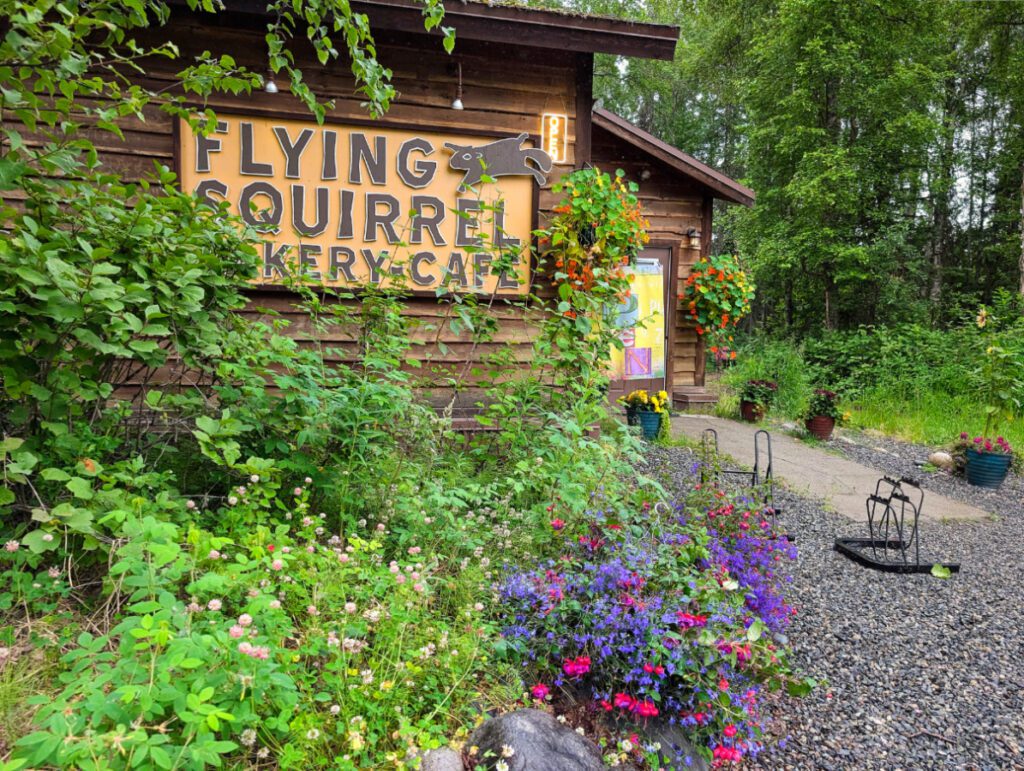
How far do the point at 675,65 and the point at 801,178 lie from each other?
11429mm

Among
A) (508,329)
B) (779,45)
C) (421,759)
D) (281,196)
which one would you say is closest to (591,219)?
(508,329)

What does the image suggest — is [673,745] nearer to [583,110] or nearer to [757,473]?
[757,473]

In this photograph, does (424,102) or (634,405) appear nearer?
(424,102)

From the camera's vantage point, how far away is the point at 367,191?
4.50m

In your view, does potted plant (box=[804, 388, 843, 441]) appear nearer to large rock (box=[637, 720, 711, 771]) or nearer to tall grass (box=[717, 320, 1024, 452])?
tall grass (box=[717, 320, 1024, 452])

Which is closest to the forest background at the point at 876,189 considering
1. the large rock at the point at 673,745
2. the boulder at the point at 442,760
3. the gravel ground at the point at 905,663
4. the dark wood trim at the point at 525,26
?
the gravel ground at the point at 905,663

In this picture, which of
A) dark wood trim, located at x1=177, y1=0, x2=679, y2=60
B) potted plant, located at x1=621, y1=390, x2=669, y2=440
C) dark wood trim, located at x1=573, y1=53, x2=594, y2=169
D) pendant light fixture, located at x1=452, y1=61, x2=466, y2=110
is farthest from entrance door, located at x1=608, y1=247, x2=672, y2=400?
pendant light fixture, located at x1=452, y1=61, x2=466, y2=110

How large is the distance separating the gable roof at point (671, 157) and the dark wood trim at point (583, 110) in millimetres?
2900

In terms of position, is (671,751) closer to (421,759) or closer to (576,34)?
(421,759)

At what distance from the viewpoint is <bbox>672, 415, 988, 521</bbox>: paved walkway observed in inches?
217

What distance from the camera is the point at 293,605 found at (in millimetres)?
2012

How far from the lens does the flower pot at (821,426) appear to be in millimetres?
7883

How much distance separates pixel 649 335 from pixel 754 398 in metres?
1.72

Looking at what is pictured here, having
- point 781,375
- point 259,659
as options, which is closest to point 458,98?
point 259,659
